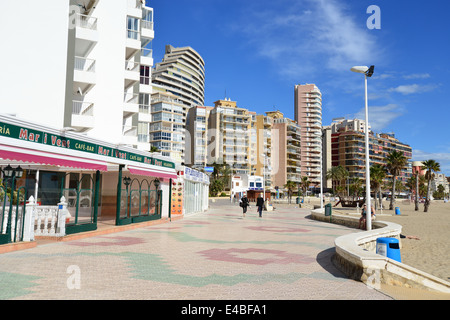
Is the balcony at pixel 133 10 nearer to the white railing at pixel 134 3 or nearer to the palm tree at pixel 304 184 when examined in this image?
the white railing at pixel 134 3

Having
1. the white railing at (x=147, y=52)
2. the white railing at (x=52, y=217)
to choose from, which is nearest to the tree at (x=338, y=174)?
the white railing at (x=147, y=52)

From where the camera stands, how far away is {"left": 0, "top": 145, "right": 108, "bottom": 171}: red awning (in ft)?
32.7

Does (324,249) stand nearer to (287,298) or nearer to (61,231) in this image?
(287,298)

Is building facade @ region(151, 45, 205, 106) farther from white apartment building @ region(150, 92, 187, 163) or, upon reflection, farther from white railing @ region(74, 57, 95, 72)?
white railing @ region(74, 57, 95, 72)

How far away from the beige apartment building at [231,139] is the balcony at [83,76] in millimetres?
76815

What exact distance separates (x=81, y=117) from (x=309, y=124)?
126 m

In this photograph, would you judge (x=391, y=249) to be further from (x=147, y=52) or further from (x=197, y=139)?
(x=197, y=139)

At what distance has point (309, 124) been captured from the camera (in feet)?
470

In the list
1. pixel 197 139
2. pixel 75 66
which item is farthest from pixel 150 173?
pixel 197 139

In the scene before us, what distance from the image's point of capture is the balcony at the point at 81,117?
25609mm

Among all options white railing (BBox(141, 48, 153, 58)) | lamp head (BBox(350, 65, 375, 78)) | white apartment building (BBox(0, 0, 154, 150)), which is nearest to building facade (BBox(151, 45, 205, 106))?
white railing (BBox(141, 48, 153, 58))
